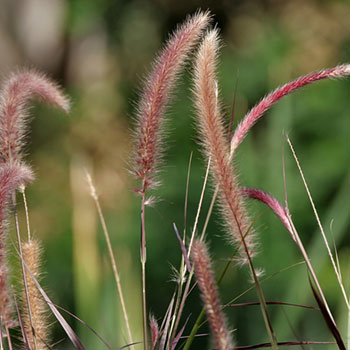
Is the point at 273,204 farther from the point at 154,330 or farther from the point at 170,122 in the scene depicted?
the point at 170,122

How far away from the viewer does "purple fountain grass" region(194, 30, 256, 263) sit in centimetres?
84

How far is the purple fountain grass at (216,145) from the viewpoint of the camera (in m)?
0.84

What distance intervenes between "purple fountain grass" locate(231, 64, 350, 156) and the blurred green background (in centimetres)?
213

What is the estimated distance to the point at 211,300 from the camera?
25.3 inches

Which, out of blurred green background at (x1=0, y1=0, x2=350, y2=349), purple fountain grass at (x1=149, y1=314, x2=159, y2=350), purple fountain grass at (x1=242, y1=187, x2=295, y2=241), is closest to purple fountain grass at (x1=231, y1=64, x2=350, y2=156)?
purple fountain grass at (x1=242, y1=187, x2=295, y2=241)

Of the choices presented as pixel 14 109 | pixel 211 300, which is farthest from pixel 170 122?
pixel 211 300

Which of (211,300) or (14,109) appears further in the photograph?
(14,109)

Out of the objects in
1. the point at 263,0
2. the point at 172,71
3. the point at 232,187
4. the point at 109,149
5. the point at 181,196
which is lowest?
the point at 232,187

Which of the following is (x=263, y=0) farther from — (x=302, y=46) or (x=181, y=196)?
(x=181, y=196)

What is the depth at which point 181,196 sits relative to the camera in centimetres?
418

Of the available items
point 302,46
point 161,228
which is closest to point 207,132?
point 161,228

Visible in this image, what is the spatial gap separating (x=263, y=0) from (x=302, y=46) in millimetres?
790

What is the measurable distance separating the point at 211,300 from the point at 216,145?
0.81 ft

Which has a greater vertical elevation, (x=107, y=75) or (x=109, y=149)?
(x=107, y=75)
